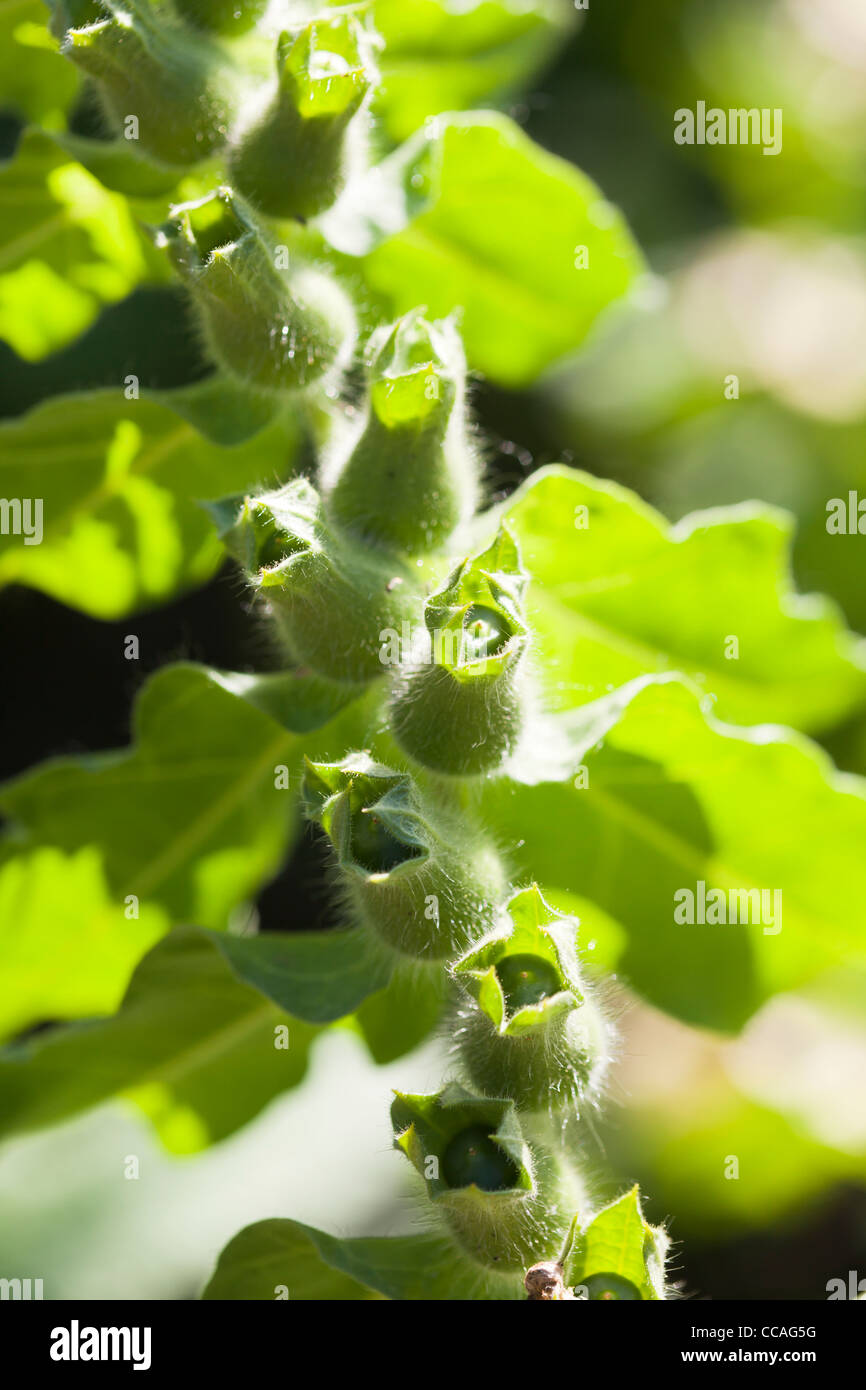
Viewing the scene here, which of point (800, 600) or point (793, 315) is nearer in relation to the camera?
point (800, 600)

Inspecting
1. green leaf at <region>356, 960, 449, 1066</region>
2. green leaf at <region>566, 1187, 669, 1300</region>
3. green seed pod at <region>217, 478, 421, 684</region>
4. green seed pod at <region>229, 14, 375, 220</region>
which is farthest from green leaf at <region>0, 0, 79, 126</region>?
green leaf at <region>566, 1187, 669, 1300</region>

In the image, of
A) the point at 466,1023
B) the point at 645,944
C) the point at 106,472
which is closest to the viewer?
the point at 466,1023

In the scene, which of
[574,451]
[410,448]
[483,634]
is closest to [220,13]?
[410,448]

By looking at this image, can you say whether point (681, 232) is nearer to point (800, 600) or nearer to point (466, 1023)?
point (800, 600)

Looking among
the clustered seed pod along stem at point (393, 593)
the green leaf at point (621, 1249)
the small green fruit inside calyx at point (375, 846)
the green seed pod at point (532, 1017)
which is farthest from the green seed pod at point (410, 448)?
the green leaf at point (621, 1249)

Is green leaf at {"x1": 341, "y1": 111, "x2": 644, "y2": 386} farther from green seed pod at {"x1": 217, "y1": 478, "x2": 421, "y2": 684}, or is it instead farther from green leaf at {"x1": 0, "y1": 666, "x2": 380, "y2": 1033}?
green leaf at {"x1": 0, "y1": 666, "x2": 380, "y2": 1033}

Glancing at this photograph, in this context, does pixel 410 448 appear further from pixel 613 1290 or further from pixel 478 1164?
pixel 613 1290

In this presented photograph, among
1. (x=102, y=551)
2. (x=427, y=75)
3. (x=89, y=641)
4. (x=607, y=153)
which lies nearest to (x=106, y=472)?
(x=102, y=551)
